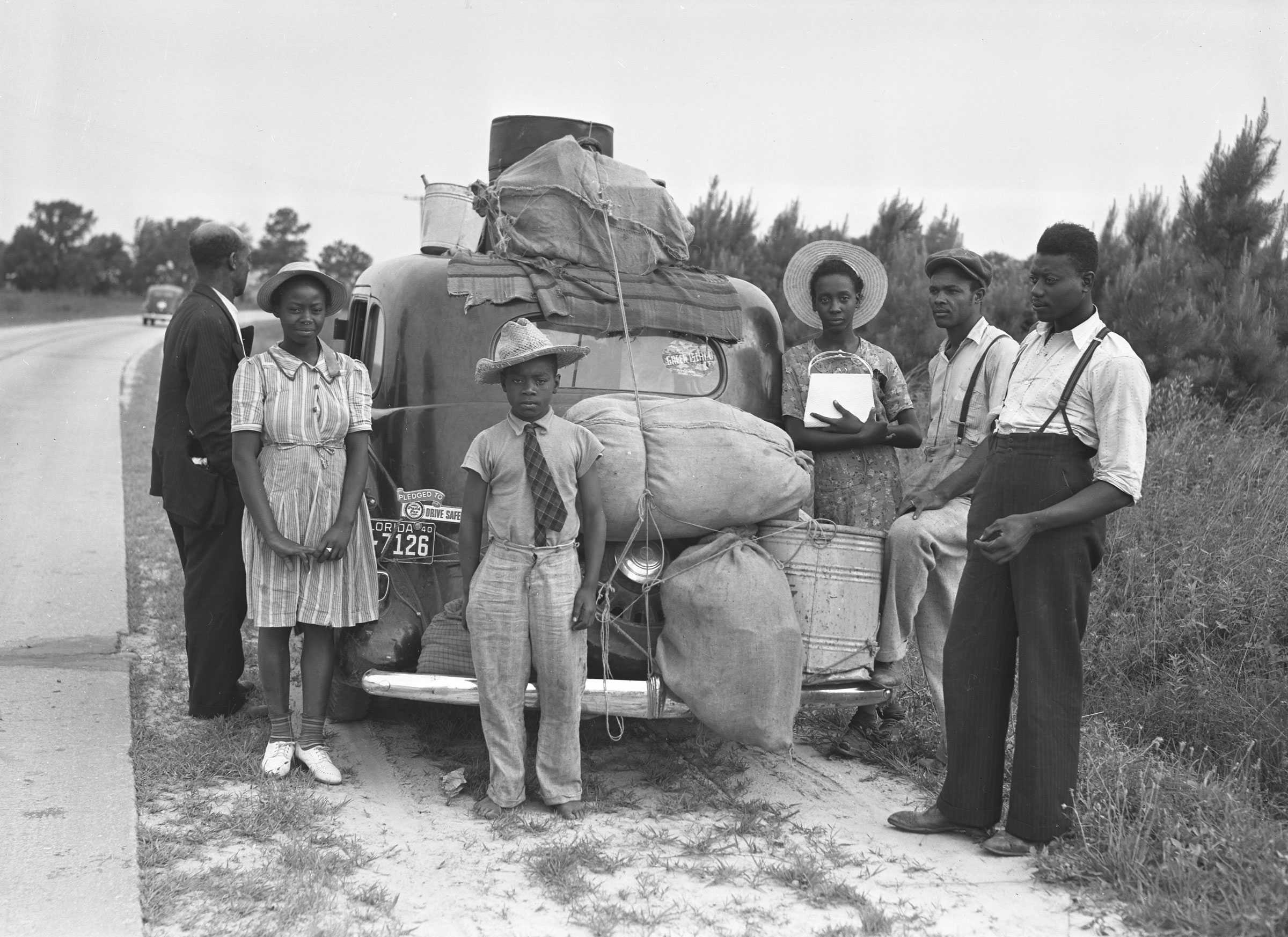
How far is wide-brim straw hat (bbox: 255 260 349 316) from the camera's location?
16.0 feet

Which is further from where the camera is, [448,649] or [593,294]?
[593,294]

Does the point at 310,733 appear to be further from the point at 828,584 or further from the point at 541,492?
the point at 828,584

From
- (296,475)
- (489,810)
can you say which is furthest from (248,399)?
(489,810)

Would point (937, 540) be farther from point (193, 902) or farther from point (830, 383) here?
point (193, 902)

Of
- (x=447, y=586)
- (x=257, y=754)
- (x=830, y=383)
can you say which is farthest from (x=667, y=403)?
(x=257, y=754)

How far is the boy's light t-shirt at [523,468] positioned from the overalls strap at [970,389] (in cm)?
158

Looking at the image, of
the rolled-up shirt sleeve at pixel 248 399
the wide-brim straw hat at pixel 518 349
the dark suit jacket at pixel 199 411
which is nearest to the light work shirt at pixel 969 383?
the wide-brim straw hat at pixel 518 349

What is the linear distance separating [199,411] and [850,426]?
290cm

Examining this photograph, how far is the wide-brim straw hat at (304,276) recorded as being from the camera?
4.88 m

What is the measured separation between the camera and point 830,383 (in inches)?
210

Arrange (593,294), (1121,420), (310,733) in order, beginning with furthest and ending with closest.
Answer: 1. (593,294)
2. (310,733)
3. (1121,420)

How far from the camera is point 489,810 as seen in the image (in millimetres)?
4547

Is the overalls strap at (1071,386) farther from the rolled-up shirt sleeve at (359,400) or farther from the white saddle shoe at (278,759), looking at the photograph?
the white saddle shoe at (278,759)

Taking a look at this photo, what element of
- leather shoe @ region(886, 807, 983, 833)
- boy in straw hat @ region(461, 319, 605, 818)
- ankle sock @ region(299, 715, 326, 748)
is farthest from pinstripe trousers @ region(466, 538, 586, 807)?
leather shoe @ region(886, 807, 983, 833)
